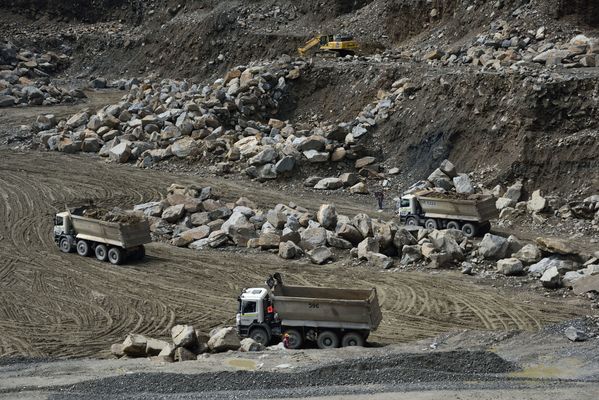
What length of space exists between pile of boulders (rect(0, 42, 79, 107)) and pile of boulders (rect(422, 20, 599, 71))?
2148cm

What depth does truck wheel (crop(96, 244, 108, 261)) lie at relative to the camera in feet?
85.2

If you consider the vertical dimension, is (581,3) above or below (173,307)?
above

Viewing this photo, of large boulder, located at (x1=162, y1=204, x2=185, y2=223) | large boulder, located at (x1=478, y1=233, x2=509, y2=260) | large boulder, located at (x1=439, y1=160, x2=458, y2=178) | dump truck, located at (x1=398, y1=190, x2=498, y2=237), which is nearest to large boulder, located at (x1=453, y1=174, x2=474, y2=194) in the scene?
large boulder, located at (x1=439, y1=160, x2=458, y2=178)

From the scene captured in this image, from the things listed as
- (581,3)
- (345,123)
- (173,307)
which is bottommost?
(173,307)

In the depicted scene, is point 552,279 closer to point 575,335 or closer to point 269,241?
point 575,335

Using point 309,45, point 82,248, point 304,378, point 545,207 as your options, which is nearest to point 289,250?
point 82,248

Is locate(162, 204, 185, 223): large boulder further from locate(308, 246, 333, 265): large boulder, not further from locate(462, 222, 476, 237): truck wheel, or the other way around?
locate(462, 222, 476, 237): truck wheel

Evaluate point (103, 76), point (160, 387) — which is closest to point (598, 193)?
point (160, 387)

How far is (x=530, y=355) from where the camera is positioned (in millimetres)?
17391

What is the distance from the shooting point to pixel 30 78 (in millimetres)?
57156

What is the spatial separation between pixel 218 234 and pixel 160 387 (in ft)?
40.6

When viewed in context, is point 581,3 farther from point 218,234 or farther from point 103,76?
point 103,76

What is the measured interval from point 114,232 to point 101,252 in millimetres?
957

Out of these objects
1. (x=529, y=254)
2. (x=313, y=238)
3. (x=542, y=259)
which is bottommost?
(x=542, y=259)
